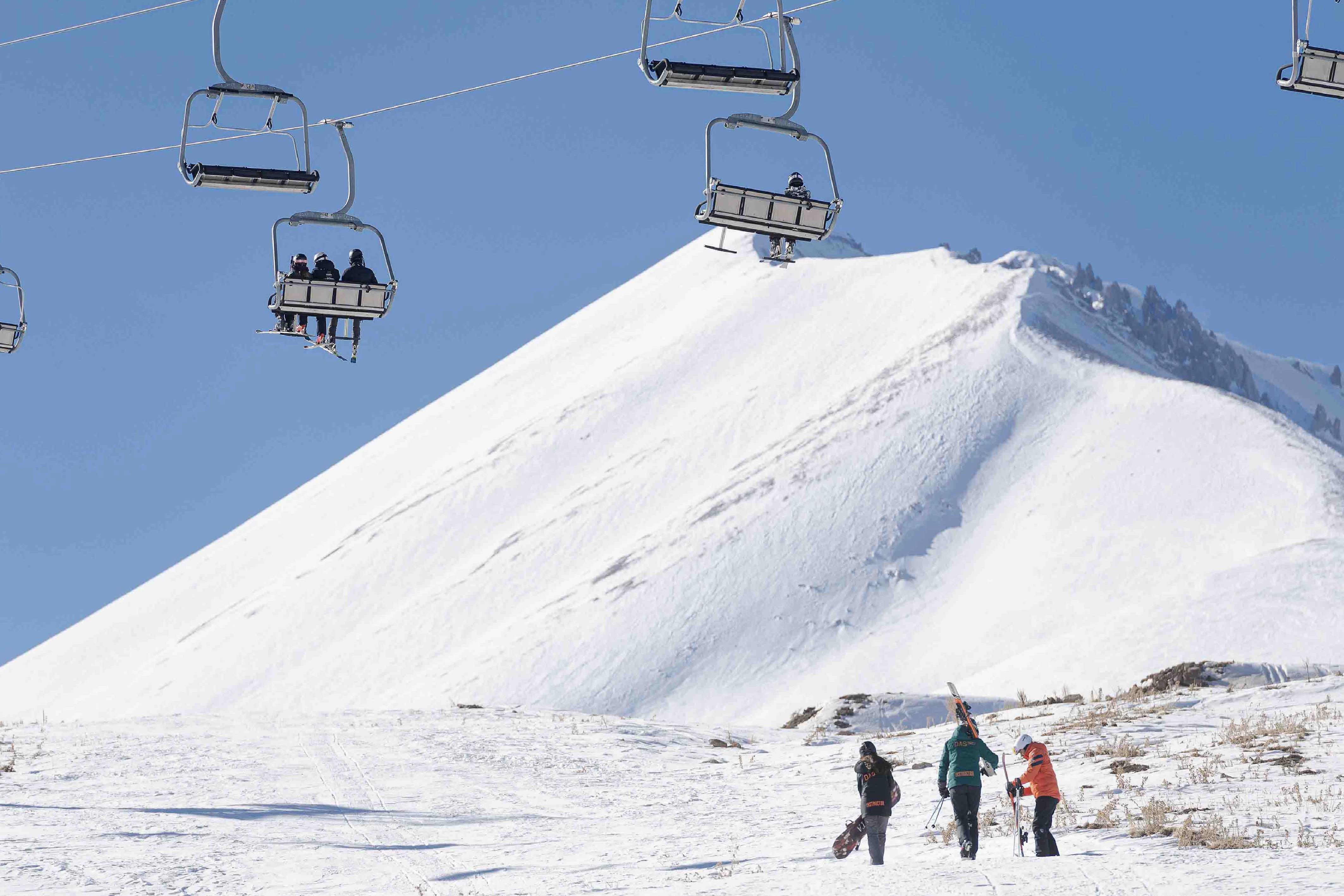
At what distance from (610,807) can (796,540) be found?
58.0 meters

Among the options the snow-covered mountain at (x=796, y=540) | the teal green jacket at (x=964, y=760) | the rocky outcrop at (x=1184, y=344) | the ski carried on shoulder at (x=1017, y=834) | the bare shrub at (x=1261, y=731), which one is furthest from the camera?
the rocky outcrop at (x=1184, y=344)

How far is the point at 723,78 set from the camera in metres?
15.4

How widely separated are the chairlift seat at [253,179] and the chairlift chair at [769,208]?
4.66 metres

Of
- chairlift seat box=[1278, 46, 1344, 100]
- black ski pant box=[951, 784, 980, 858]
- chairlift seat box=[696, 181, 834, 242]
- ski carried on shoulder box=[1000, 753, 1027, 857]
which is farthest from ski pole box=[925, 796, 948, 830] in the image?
chairlift seat box=[1278, 46, 1344, 100]

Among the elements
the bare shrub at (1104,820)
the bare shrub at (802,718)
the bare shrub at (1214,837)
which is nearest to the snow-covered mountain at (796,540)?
the bare shrub at (802,718)

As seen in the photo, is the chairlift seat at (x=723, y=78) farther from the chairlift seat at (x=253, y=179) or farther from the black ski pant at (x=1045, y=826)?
the black ski pant at (x=1045, y=826)

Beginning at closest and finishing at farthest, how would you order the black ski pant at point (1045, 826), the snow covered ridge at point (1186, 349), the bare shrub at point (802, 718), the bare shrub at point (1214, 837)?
the bare shrub at point (1214, 837), the black ski pant at point (1045, 826), the bare shrub at point (802, 718), the snow covered ridge at point (1186, 349)

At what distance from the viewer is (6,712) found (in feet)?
334

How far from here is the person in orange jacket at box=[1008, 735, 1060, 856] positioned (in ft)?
50.9

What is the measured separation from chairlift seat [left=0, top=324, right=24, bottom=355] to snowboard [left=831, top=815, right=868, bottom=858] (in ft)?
44.8

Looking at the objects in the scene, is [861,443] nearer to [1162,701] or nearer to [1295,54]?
[1162,701]

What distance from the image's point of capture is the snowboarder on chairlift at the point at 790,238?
55.4 ft

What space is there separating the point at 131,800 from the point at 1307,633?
3674cm

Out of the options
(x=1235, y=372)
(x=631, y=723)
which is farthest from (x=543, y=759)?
(x=1235, y=372)
